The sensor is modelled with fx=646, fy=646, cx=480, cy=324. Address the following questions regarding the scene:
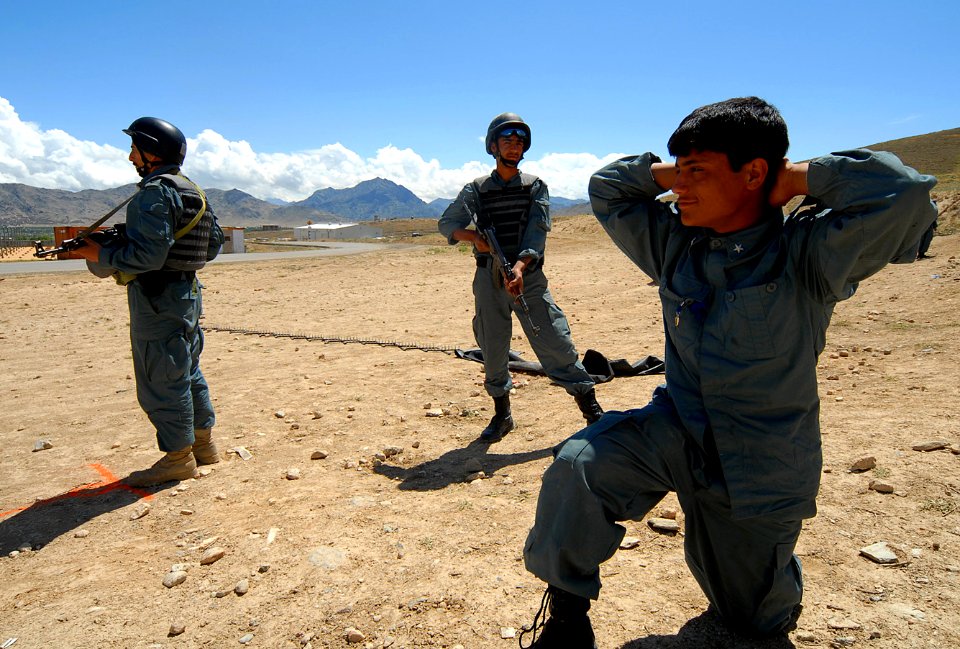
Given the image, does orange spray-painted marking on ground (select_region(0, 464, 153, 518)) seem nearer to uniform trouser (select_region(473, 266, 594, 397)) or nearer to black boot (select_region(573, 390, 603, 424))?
uniform trouser (select_region(473, 266, 594, 397))

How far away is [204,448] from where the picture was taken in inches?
171

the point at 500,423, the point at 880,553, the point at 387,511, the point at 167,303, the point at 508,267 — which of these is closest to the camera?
the point at 880,553

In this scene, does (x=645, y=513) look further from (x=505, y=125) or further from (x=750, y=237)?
(x=505, y=125)

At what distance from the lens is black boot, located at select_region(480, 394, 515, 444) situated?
4.63 metres

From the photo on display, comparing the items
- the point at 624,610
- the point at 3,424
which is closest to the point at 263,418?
the point at 3,424

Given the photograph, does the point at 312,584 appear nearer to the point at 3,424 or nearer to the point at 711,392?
the point at 711,392

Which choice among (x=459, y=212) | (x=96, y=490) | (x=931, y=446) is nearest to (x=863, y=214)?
(x=931, y=446)

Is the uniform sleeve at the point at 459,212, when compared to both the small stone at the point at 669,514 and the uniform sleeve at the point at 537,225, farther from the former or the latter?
the small stone at the point at 669,514

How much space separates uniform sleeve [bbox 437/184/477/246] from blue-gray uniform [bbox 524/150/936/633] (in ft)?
8.94

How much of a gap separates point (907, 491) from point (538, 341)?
7.53 ft

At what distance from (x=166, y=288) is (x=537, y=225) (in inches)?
97.6

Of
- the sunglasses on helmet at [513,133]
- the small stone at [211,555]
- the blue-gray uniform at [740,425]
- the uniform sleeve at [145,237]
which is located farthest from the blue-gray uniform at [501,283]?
the blue-gray uniform at [740,425]

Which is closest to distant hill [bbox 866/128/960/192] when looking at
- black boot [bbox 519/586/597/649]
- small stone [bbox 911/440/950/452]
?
small stone [bbox 911/440/950/452]

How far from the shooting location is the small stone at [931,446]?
11.6 ft
